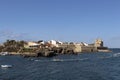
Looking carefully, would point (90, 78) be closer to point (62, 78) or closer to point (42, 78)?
point (62, 78)

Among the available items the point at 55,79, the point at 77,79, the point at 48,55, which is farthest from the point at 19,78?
the point at 48,55

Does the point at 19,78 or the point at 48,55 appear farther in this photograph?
the point at 48,55

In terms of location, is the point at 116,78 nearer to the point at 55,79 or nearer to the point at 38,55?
the point at 55,79

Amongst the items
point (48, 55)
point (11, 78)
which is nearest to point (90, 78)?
point (11, 78)

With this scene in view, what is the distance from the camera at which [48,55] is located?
16325cm

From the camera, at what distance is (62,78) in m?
64.4

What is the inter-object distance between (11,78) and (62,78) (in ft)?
37.7

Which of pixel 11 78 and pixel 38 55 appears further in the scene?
pixel 38 55

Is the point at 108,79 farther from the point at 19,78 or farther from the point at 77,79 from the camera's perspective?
the point at 19,78

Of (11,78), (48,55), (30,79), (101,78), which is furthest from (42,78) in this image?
(48,55)

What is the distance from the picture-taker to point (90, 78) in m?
63.6

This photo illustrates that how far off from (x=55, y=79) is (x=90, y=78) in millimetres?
7597

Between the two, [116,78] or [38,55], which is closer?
[116,78]

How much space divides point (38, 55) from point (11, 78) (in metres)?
99.4
